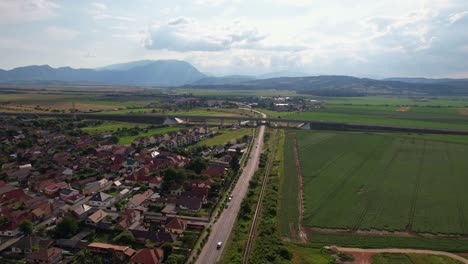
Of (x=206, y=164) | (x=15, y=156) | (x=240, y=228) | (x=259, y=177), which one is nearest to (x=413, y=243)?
(x=240, y=228)

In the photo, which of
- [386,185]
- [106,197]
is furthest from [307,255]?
[106,197]

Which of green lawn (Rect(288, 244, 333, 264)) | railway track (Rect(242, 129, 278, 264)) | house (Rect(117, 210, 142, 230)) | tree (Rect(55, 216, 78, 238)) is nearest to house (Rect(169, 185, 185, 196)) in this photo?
house (Rect(117, 210, 142, 230))

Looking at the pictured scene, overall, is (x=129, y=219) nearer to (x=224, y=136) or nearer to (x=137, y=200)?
(x=137, y=200)

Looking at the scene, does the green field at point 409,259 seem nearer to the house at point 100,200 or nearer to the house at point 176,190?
the house at point 176,190

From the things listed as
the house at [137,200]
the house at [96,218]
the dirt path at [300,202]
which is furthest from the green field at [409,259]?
the house at [96,218]

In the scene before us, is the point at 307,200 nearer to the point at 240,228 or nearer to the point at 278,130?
the point at 240,228

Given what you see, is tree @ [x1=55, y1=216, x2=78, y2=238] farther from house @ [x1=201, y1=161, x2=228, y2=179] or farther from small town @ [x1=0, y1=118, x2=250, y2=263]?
house @ [x1=201, y1=161, x2=228, y2=179]
